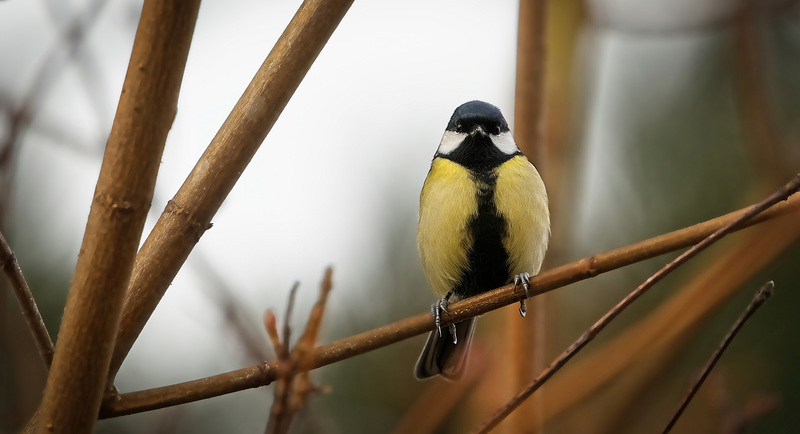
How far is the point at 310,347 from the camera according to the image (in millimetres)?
963

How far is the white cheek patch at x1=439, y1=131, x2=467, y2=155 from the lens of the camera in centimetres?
288

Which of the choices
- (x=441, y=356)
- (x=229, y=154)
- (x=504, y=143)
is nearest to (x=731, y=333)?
(x=229, y=154)

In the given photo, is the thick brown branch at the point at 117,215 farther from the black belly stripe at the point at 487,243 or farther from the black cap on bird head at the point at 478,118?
the black cap on bird head at the point at 478,118

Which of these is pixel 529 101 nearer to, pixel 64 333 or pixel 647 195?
pixel 64 333

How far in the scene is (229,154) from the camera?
4.26ft

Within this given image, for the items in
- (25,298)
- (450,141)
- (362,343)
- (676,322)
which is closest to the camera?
(25,298)

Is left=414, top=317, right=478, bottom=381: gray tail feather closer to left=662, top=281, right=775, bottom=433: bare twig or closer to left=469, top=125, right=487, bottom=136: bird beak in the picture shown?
left=469, top=125, right=487, bottom=136: bird beak

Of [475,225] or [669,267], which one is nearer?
[669,267]

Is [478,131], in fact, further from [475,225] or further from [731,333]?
[731,333]

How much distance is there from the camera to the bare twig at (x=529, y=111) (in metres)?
2.05

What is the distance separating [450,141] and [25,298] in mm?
1922

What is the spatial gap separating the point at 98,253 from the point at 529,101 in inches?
51.9

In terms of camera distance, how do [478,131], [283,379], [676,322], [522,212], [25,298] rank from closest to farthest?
1. [283,379]
2. [25,298]
3. [676,322]
4. [522,212]
5. [478,131]

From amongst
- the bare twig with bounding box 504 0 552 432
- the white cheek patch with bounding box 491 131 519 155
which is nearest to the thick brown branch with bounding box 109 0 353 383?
the bare twig with bounding box 504 0 552 432
